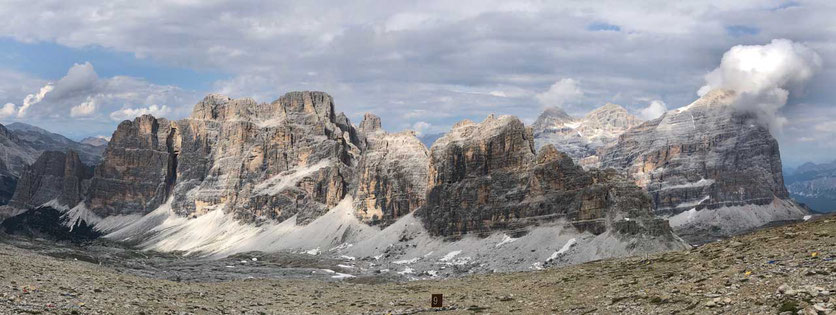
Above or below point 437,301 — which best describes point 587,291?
above

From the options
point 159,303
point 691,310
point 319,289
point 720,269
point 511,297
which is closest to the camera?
point 691,310

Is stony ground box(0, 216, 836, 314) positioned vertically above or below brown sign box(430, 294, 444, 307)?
above

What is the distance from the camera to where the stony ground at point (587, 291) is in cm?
5481

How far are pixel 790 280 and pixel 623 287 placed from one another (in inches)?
758

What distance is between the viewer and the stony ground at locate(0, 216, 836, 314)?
54.8 m

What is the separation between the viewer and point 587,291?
7575 cm

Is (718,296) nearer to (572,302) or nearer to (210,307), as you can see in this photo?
(572,302)

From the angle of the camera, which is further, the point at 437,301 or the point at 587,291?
the point at 437,301

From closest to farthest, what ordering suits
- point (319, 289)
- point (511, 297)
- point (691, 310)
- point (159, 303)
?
point (691, 310)
point (159, 303)
point (511, 297)
point (319, 289)

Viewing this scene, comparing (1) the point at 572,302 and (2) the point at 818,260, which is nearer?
(2) the point at 818,260

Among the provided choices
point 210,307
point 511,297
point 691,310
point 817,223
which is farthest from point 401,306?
point 817,223

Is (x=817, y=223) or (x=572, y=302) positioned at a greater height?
(x=817, y=223)

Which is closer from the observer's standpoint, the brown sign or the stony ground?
the stony ground

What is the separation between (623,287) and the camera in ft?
238
